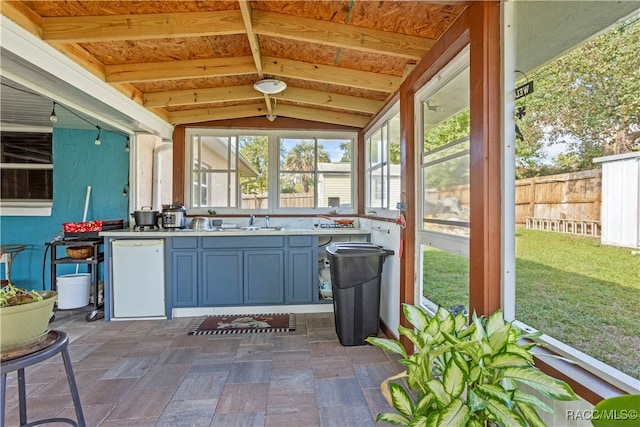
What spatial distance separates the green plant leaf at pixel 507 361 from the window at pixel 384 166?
2039mm

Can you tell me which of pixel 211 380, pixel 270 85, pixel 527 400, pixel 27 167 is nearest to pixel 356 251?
pixel 211 380

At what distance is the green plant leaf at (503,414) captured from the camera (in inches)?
30.9

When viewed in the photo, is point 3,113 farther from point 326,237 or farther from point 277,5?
point 326,237

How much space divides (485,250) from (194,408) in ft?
6.04

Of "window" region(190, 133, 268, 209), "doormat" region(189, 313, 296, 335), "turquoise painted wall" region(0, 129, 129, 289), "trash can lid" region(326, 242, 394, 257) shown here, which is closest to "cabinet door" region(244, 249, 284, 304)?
"doormat" region(189, 313, 296, 335)

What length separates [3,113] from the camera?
3.63 meters

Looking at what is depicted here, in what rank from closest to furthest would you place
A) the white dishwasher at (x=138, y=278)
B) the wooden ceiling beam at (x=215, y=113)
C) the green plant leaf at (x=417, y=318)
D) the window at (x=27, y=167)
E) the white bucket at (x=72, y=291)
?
1. the green plant leaf at (x=417, y=318)
2. the white dishwasher at (x=138, y=278)
3. the white bucket at (x=72, y=291)
4. the wooden ceiling beam at (x=215, y=113)
5. the window at (x=27, y=167)

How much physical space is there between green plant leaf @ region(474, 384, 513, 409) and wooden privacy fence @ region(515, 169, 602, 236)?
0.64 metres

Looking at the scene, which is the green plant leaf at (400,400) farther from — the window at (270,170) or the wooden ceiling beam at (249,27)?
the window at (270,170)

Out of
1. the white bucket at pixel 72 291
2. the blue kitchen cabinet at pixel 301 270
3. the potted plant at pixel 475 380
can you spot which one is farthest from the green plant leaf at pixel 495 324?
the white bucket at pixel 72 291

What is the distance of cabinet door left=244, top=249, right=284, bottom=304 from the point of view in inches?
132

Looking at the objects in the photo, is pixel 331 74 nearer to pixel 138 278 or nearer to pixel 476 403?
pixel 476 403

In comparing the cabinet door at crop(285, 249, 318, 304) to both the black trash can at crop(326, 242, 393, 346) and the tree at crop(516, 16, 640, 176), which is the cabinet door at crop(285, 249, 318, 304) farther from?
the tree at crop(516, 16, 640, 176)

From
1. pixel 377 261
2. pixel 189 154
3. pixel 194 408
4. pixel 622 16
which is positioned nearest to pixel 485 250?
pixel 622 16
